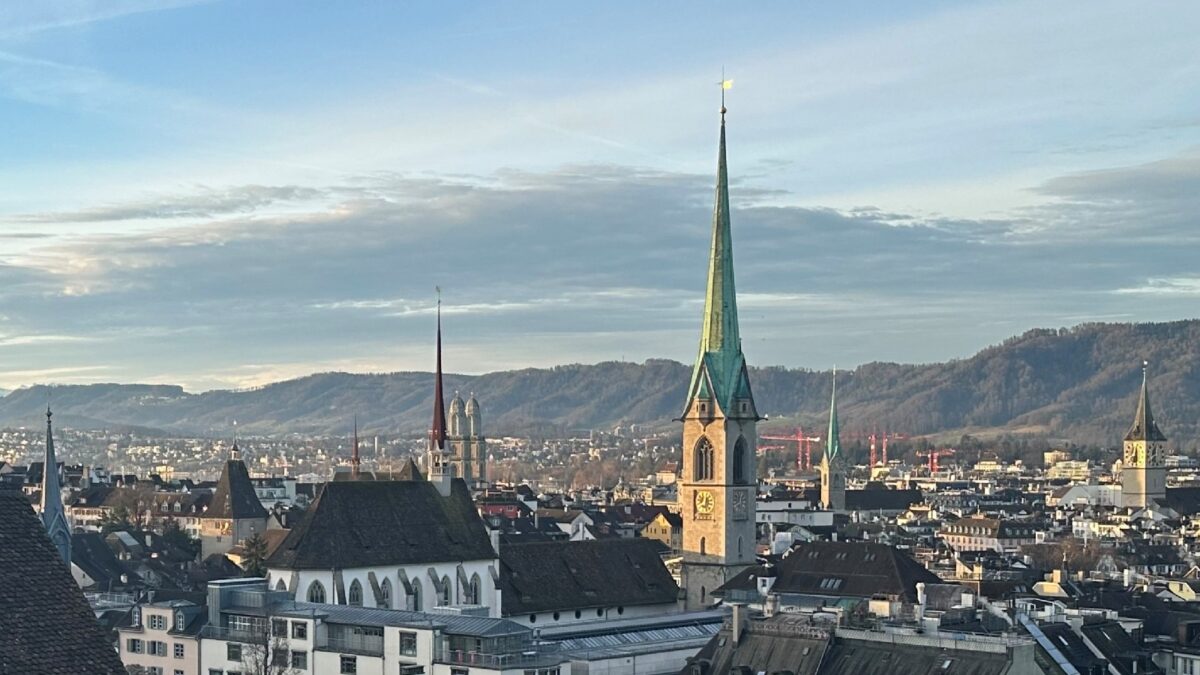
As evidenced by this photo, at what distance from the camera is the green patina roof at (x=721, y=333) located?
307 ft

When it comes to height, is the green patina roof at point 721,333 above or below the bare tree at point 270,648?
above

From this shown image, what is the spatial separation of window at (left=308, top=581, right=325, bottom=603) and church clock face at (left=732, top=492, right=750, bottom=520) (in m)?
27.2

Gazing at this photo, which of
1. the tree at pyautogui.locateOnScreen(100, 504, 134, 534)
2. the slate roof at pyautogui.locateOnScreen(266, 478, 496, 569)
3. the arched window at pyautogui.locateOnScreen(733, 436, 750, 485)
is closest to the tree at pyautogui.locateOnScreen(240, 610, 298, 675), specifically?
the slate roof at pyautogui.locateOnScreen(266, 478, 496, 569)

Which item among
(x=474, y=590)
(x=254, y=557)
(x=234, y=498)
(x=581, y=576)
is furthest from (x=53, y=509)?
(x=234, y=498)

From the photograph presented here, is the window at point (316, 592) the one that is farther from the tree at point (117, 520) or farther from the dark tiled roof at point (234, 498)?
the dark tiled roof at point (234, 498)

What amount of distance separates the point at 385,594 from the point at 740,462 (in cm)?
2579

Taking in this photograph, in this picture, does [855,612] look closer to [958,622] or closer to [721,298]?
[958,622]

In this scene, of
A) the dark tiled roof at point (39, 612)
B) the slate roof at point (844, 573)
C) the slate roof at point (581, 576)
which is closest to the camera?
the dark tiled roof at point (39, 612)

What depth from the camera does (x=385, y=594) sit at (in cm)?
7188

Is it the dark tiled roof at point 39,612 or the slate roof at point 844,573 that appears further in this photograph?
the slate roof at point 844,573

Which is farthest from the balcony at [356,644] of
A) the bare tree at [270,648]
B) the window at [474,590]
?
the window at [474,590]

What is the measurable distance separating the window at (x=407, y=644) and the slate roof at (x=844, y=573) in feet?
93.6

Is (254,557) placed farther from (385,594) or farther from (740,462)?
(740,462)

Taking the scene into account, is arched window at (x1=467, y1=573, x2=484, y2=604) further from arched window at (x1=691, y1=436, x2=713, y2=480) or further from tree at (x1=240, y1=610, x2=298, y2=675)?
arched window at (x1=691, y1=436, x2=713, y2=480)
